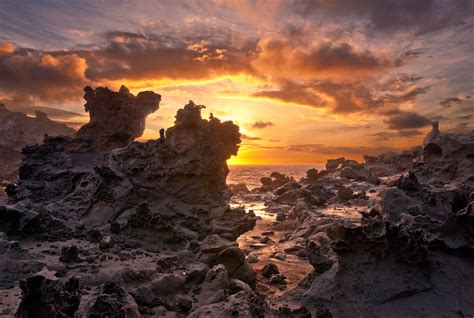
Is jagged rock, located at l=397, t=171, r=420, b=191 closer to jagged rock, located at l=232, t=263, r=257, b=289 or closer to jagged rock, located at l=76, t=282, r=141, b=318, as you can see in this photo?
jagged rock, located at l=232, t=263, r=257, b=289

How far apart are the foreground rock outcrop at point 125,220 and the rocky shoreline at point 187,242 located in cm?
6

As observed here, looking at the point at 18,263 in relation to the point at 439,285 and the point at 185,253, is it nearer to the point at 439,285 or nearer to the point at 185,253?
the point at 185,253

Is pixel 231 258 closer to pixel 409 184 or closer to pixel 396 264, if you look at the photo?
pixel 396 264

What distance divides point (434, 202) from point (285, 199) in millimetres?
26225

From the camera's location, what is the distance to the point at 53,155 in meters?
24.9

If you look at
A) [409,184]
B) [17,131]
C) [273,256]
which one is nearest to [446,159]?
[409,184]

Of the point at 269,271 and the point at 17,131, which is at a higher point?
the point at 17,131

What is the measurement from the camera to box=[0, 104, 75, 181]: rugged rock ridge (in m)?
79.7

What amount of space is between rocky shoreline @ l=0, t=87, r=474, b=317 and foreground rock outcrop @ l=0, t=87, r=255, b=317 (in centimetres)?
6

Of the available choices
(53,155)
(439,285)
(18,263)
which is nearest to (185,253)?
(18,263)

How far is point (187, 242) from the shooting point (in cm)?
1605

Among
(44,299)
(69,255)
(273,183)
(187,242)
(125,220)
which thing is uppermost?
(44,299)

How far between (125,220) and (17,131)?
Answer: 84.6m

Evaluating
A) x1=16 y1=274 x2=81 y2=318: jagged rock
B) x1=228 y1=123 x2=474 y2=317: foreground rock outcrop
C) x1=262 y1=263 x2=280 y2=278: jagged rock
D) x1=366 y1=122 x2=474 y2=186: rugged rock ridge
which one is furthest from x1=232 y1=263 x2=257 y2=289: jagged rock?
x1=366 y1=122 x2=474 y2=186: rugged rock ridge
